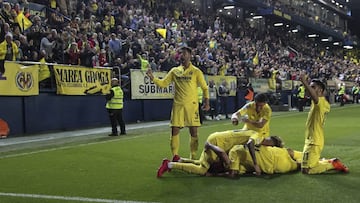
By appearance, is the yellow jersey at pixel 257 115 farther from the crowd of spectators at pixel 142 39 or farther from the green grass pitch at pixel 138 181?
the crowd of spectators at pixel 142 39

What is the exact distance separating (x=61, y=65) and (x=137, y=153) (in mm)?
7348

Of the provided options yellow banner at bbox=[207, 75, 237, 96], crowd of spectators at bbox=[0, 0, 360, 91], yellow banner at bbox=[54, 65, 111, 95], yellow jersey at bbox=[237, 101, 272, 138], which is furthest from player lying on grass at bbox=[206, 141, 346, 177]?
yellow banner at bbox=[207, 75, 237, 96]

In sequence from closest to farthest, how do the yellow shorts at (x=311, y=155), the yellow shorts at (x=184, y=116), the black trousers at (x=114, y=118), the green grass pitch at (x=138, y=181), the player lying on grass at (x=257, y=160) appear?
the green grass pitch at (x=138, y=181) < the player lying on grass at (x=257, y=160) < the yellow shorts at (x=311, y=155) < the yellow shorts at (x=184, y=116) < the black trousers at (x=114, y=118)

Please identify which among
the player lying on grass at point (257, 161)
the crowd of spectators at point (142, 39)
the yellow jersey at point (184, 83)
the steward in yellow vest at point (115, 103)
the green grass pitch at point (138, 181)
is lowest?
the green grass pitch at point (138, 181)

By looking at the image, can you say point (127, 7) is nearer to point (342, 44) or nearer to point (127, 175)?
point (127, 175)

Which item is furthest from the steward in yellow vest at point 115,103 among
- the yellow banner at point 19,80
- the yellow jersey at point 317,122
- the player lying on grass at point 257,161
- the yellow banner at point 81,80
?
the yellow jersey at point 317,122

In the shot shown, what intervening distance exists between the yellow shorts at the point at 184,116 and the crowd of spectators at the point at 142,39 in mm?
8451

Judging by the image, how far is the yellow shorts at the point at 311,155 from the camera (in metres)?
7.69

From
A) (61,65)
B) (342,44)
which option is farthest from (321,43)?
(61,65)

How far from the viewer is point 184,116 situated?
910 cm

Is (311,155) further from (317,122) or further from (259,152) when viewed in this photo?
(259,152)

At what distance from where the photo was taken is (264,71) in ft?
114

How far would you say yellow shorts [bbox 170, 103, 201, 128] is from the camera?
902 cm

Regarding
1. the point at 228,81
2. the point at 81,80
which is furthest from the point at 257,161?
the point at 228,81
